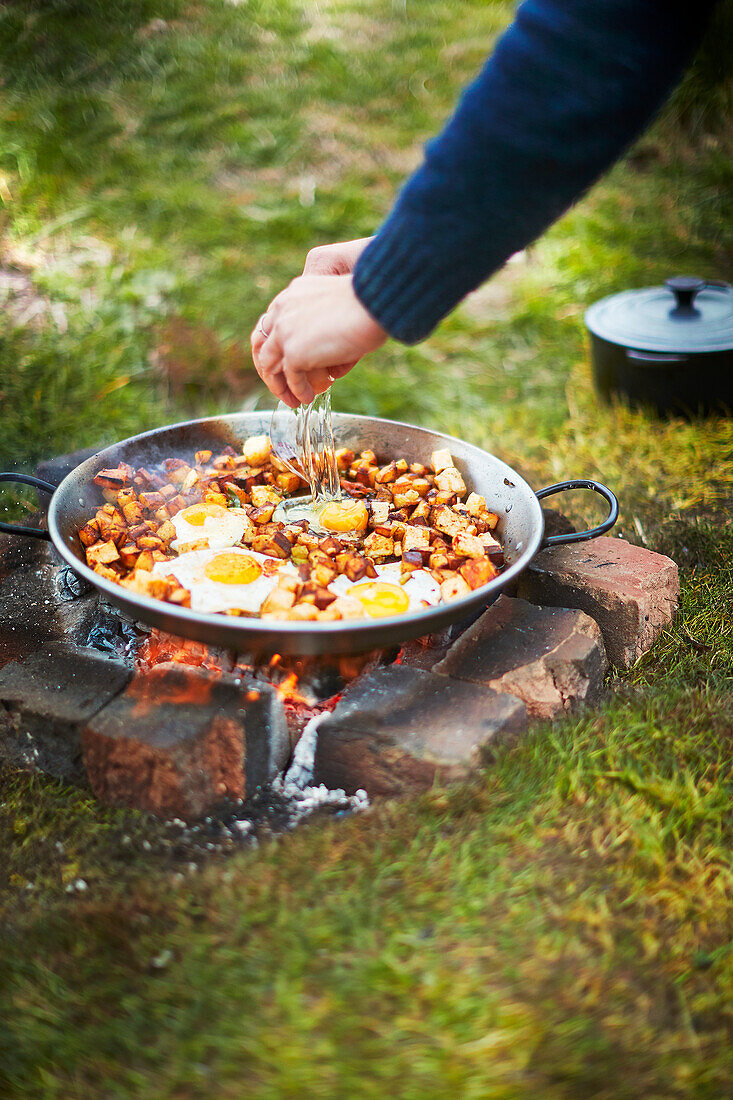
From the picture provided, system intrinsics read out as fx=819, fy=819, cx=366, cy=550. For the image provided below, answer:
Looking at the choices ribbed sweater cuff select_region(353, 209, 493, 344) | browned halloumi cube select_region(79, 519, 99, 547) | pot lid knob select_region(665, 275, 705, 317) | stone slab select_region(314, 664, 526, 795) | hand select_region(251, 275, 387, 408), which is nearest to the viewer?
ribbed sweater cuff select_region(353, 209, 493, 344)

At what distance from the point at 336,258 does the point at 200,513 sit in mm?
734

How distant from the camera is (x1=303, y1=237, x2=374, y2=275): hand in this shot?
1897 mm

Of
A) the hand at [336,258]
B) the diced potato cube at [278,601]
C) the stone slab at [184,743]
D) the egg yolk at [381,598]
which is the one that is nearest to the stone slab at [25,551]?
the stone slab at [184,743]

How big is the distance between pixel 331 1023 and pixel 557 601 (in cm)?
126

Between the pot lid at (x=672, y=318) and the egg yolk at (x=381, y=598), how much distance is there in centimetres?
189

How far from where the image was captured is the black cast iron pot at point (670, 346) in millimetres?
3158

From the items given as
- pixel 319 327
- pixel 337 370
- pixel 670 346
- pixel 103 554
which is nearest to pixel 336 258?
pixel 337 370

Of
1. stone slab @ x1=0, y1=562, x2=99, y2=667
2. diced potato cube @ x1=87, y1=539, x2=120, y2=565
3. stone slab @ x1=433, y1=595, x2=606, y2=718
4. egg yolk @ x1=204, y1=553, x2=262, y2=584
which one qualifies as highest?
diced potato cube @ x1=87, y1=539, x2=120, y2=565

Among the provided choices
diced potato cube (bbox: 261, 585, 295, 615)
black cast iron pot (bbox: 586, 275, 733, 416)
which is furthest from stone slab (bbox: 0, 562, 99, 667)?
black cast iron pot (bbox: 586, 275, 733, 416)

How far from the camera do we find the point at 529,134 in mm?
1232

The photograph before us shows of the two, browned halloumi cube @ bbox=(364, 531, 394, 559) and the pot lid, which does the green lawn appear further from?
browned halloumi cube @ bbox=(364, 531, 394, 559)

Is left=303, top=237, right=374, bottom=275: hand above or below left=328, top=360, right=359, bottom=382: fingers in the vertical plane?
above

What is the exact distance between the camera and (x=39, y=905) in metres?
1.58

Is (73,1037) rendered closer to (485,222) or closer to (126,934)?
(126,934)
